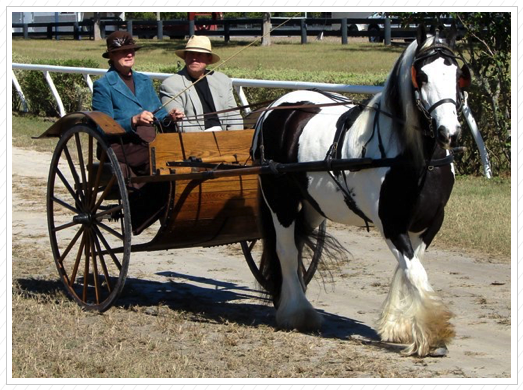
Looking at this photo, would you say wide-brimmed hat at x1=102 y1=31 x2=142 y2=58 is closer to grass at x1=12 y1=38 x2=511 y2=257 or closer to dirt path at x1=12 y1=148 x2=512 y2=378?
grass at x1=12 y1=38 x2=511 y2=257

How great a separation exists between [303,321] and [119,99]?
2.25m

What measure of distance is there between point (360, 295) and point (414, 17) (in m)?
5.93

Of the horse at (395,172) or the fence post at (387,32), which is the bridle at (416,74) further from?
the fence post at (387,32)

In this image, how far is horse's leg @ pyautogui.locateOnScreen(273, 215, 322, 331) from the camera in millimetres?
6703

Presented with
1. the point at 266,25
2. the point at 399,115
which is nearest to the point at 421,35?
the point at 399,115

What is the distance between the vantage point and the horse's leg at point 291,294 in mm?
6703

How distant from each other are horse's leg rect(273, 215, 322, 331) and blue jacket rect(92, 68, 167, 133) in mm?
1434

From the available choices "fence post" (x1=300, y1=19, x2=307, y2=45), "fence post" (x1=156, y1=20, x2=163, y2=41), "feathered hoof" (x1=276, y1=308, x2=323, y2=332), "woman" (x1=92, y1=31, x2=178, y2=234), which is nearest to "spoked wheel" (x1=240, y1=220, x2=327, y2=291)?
"feathered hoof" (x1=276, y1=308, x2=323, y2=332)

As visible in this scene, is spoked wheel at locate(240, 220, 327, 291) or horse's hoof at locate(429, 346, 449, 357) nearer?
horse's hoof at locate(429, 346, 449, 357)

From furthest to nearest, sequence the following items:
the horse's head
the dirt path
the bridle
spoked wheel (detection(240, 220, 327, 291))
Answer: spoked wheel (detection(240, 220, 327, 291)), the dirt path, the bridle, the horse's head

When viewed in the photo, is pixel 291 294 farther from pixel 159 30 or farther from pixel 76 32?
pixel 76 32

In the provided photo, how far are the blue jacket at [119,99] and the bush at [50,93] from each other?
11.0 meters

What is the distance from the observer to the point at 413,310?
5.86m

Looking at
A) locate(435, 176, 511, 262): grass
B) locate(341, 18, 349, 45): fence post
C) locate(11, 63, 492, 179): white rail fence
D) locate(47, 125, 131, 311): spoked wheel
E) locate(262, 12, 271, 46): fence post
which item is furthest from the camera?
locate(341, 18, 349, 45): fence post
